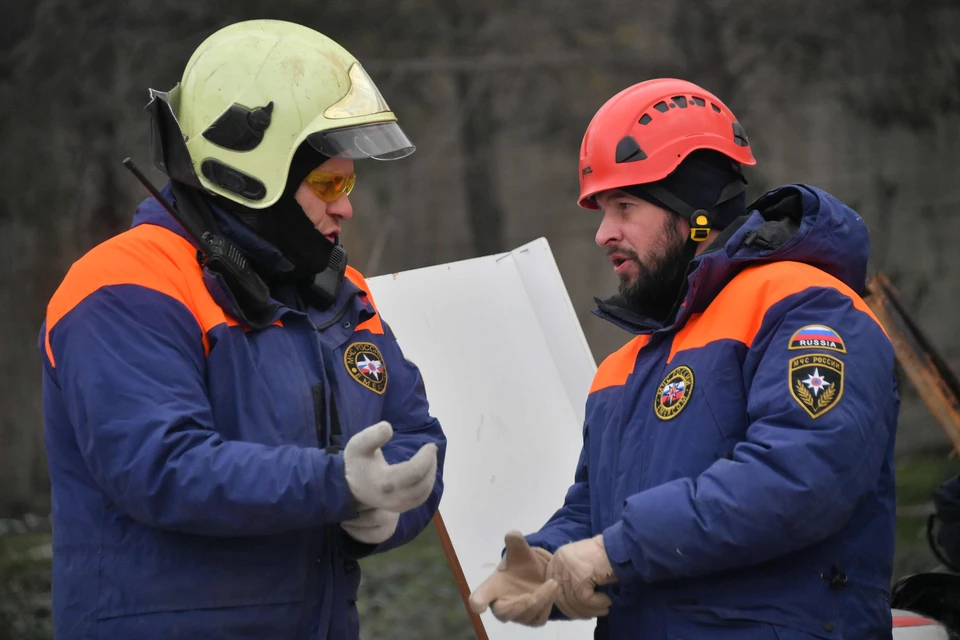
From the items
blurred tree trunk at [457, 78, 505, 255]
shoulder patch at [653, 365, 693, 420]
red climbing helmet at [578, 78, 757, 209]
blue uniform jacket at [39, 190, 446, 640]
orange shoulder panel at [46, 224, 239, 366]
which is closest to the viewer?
blue uniform jacket at [39, 190, 446, 640]

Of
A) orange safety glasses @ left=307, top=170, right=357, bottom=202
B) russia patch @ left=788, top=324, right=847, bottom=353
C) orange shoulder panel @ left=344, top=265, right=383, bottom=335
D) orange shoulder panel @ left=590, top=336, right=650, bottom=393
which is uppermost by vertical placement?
orange safety glasses @ left=307, top=170, right=357, bottom=202

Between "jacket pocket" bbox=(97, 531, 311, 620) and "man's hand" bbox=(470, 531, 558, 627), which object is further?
"man's hand" bbox=(470, 531, 558, 627)

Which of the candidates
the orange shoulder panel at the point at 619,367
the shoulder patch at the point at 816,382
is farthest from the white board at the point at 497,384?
the shoulder patch at the point at 816,382

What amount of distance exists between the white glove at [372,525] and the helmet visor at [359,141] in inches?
32.7

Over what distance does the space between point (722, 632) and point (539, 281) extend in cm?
200

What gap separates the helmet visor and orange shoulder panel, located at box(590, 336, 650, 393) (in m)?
0.78

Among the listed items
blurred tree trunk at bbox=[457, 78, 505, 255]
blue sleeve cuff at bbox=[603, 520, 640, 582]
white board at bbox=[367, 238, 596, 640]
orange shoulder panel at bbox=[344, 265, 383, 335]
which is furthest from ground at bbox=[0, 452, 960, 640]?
blue sleeve cuff at bbox=[603, 520, 640, 582]

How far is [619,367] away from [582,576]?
24.0 inches

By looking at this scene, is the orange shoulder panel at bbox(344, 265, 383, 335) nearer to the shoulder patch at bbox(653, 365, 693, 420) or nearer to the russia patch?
the shoulder patch at bbox(653, 365, 693, 420)

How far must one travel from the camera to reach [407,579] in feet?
21.2

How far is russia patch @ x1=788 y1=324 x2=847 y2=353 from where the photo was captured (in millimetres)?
2254

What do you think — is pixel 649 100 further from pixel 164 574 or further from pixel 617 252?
pixel 164 574

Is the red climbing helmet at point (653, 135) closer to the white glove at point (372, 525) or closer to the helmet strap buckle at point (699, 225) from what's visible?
the helmet strap buckle at point (699, 225)

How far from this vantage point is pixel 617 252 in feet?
9.25
